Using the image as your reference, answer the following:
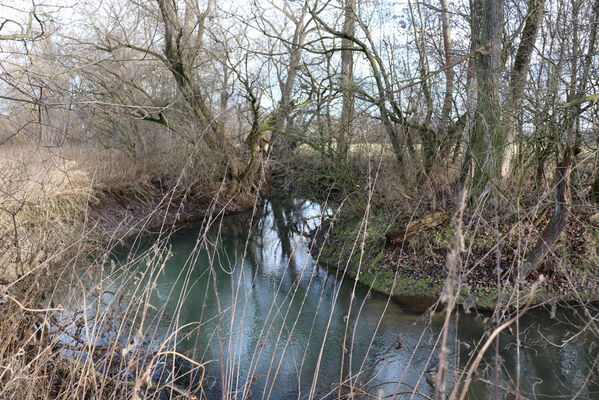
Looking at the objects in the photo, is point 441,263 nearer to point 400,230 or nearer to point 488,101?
point 400,230

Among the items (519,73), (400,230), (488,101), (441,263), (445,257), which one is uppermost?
(519,73)

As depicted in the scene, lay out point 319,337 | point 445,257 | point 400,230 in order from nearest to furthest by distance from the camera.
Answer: point 319,337
point 445,257
point 400,230

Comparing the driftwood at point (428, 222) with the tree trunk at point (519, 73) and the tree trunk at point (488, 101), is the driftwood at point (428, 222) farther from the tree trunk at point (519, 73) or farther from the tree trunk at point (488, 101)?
the tree trunk at point (519, 73)

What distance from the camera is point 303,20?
17.4 metres

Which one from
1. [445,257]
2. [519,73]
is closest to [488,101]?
[519,73]

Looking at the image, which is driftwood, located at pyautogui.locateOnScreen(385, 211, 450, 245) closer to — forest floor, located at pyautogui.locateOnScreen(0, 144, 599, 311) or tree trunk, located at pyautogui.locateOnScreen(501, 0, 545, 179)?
forest floor, located at pyautogui.locateOnScreen(0, 144, 599, 311)

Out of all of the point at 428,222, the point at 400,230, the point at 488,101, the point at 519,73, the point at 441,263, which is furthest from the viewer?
the point at 400,230

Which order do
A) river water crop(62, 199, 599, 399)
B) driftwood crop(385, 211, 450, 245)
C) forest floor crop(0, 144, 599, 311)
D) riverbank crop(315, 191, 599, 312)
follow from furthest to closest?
driftwood crop(385, 211, 450, 245), riverbank crop(315, 191, 599, 312), forest floor crop(0, 144, 599, 311), river water crop(62, 199, 599, 399)

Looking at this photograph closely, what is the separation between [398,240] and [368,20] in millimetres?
5083

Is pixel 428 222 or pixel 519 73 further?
pixel 428 222

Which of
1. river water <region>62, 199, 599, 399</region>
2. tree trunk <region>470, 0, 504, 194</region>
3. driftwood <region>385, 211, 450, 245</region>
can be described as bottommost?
river water <region>62, 199, 599, 399</region>

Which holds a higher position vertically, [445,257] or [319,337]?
[445,257]

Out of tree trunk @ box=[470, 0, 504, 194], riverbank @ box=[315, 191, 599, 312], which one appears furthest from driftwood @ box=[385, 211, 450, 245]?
tree trunk @ box=[470, 0, 504, 194]

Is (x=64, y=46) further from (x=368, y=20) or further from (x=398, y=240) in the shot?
(x=398, y=240)
